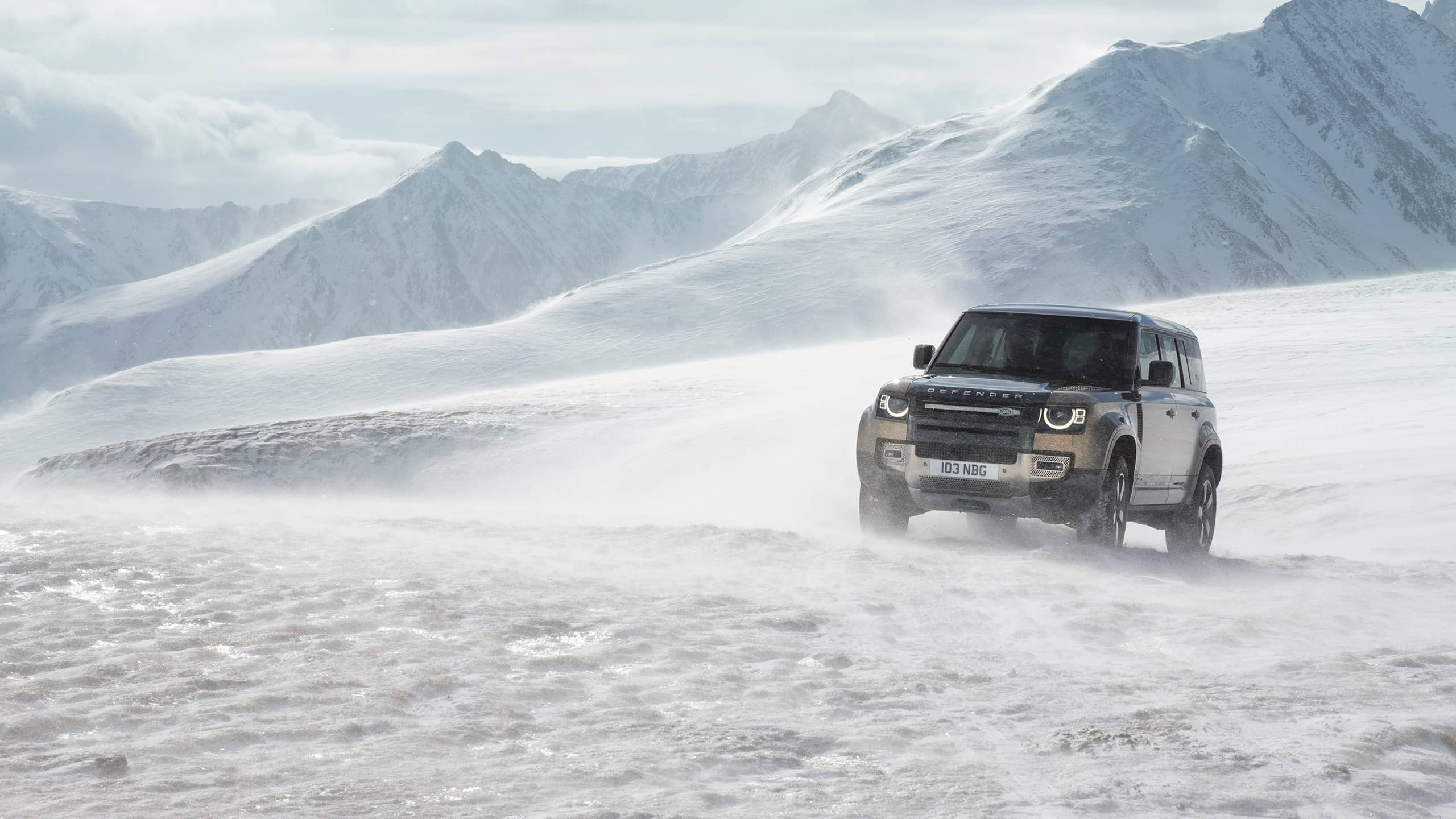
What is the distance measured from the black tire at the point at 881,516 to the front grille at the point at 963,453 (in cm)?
68

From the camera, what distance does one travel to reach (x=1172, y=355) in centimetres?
1136

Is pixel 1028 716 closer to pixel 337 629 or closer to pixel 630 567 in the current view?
pixel 337 629

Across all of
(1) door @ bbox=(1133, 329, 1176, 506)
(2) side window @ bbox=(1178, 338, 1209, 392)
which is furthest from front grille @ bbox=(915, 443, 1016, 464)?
(2) side window @ bbox=(1178, 338, 1209, 392)

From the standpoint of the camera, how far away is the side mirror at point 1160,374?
9.90 m

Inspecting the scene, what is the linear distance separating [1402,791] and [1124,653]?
2.08 m

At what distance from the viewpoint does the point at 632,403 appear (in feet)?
99.2

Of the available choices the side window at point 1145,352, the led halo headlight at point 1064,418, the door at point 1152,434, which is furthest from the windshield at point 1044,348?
the led halo headlight at point 1064,418

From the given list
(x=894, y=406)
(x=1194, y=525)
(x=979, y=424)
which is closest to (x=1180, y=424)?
(x=1194, y=525)

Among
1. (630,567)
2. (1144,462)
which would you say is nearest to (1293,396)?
(1144,462)

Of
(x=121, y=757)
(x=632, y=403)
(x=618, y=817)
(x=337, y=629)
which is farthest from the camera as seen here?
(x=632, y=403)

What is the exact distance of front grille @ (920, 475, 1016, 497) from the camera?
376 inches

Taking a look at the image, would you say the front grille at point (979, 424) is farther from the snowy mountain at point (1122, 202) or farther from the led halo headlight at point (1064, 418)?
the snowy mountain at point (1122, 202)

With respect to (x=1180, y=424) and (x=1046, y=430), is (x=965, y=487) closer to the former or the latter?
(x=1046, y=430)

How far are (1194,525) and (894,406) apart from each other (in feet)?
10.7
